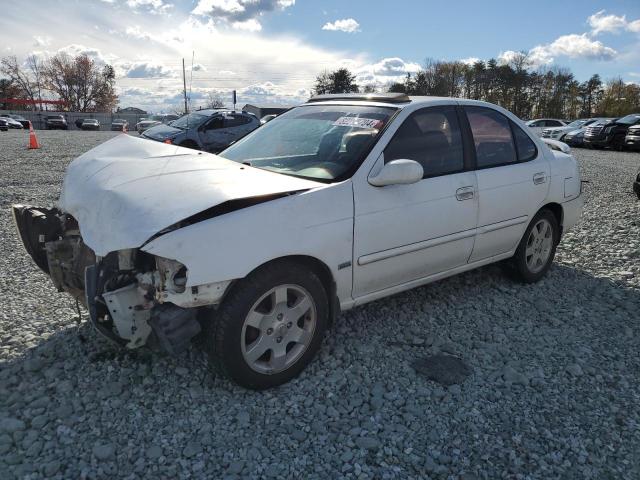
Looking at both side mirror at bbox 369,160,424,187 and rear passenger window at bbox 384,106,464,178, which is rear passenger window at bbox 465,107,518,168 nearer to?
rear passenger window at bbox 384,106,464,178

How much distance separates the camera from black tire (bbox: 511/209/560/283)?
4453 mm

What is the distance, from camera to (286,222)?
2.76 metres

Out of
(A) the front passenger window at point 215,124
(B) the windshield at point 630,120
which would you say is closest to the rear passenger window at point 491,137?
(A) the front passenger window at point 215,124

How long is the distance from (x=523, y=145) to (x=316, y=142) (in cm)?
200

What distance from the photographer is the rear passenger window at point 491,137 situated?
3.99 meters

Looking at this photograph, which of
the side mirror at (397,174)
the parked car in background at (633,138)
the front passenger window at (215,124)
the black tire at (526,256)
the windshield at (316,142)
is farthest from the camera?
the parked car in background at (633,138)

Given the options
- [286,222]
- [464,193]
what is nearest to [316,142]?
[286,222]

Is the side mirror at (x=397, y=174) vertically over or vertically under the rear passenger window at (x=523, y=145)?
under

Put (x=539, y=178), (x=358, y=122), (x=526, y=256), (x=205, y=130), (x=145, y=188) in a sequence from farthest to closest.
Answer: (x=205, y=130) < (x=526, y=256) < (x=539, y=178) < (x=358, y=122) < (x=145, y=188)

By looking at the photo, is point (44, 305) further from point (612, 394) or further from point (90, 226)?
point (612, 394)

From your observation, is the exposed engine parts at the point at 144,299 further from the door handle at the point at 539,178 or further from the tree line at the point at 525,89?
the tree line at the point at 525,89

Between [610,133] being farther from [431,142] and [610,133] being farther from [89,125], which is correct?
[89,125]

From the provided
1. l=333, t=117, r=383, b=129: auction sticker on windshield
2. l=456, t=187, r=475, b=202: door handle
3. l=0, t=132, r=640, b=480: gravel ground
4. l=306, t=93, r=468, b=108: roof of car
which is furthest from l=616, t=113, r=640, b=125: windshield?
l=333, t=117, r=383, b=129: auction sticker on windshield

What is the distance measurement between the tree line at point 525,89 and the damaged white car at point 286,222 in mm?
56566
